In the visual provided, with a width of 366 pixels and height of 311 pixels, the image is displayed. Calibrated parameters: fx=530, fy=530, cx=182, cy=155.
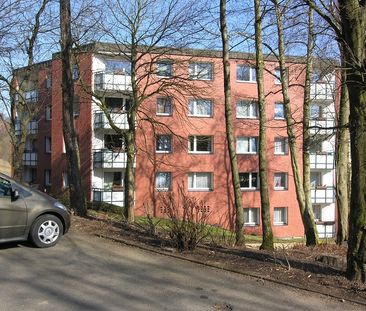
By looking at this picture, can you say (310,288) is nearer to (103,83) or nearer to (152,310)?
(152,310)

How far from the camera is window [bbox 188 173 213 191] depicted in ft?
130

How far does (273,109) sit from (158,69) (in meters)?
19.8

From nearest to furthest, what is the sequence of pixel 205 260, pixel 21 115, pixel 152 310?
pixel 152 310 < pixel 205 260 < pixel 21 115

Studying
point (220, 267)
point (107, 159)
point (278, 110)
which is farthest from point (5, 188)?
point (278, 110)

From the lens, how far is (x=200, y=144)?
40.0 metres

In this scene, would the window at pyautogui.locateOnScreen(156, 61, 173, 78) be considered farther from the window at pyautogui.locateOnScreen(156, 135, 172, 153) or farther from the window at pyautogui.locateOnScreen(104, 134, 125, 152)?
the window at pyautogui.locateOnScreen(104, 134, 125, 152)

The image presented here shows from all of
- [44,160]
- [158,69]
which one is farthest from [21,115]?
[44,160]

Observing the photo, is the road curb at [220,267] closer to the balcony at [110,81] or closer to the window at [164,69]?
the window at [164,69]

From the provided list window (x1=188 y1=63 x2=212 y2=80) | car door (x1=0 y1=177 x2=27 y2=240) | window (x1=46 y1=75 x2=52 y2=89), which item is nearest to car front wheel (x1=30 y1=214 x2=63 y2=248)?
car door (x1=0 y1=177 x2=27 y2=240)

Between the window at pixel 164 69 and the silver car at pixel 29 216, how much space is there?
13.8 meters

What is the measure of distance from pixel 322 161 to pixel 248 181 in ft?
21.5

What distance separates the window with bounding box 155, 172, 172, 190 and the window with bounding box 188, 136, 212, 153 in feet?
8.49

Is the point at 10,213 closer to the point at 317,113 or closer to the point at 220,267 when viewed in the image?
the point at 220,267

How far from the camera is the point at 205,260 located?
8414 mm
